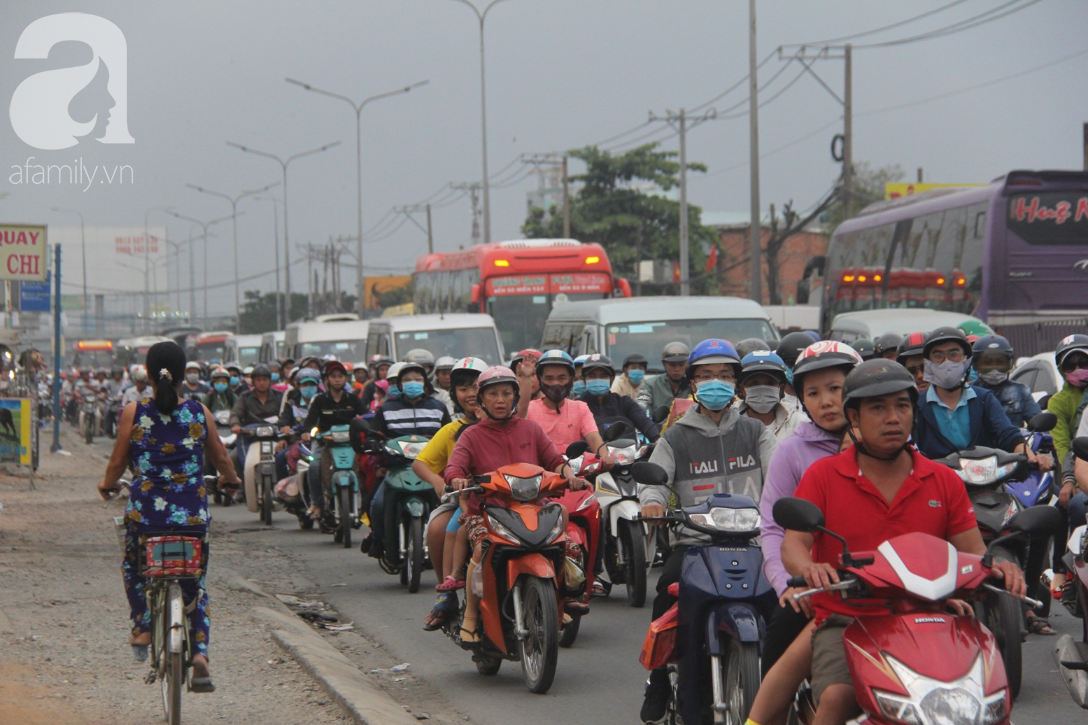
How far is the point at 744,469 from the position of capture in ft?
20.0

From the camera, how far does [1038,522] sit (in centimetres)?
391

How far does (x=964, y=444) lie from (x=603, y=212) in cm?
4967

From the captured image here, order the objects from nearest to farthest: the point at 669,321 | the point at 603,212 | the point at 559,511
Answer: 1. the point at 559,511
2. the point at 669,321
3. the point at 603,212

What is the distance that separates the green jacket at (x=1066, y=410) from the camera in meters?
8.77

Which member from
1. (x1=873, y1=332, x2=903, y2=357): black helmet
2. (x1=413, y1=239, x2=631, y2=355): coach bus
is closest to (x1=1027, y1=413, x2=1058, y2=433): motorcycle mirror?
(x1=873, y1=332, x2=903, y2=357): black helmet

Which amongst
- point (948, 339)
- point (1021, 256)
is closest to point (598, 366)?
point (948, 339)

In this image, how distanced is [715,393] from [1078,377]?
383 cm

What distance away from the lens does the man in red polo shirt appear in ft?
12.6

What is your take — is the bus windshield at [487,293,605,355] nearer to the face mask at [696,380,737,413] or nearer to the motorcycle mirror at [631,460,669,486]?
the face mask at [696,380,737,413]

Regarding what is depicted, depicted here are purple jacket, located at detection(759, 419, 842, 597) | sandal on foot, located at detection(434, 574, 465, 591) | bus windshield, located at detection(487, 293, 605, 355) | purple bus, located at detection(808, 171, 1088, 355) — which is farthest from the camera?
bus windshield, located at detection(487, 293, 605, 355)

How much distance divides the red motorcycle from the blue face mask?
7136 mm

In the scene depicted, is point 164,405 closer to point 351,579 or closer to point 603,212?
point 351,579

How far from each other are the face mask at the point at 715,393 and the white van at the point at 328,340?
19.9 metres

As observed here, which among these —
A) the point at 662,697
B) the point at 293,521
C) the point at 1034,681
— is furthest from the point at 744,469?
the point at 293,521
